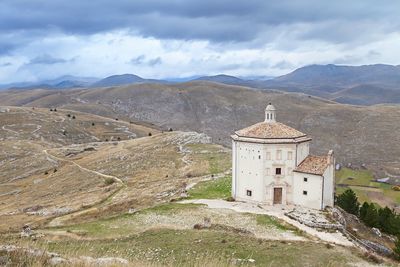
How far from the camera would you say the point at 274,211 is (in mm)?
41625

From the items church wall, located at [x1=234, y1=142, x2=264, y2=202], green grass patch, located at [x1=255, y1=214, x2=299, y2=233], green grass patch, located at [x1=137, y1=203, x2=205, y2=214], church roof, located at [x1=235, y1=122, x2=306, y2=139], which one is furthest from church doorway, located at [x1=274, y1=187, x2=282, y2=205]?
green grass patch, located at [x1=137, y1=203, x2=205, y2=214]

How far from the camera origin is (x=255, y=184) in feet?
147

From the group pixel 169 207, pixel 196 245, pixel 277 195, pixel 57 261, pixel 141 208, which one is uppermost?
pixel 57 261

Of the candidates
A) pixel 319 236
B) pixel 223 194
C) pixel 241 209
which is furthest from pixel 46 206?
pixel 319 236

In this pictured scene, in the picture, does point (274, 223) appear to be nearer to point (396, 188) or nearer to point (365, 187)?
point (365, 187)

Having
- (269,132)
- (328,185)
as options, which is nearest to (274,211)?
(328,185)

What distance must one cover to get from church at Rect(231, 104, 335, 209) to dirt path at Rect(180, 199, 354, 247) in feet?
6.13

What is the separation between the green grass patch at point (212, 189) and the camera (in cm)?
4769

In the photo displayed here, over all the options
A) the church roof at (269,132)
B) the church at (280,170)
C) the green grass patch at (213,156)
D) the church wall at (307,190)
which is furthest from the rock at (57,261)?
the green grass patch at (213,156)

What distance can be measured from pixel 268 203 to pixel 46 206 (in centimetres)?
3012

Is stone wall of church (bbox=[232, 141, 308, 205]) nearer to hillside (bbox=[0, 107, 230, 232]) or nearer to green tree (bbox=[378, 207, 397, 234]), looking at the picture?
hillside (bbox=[0, 107, 230, 232])

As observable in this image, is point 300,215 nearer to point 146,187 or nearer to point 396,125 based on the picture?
point 146,187

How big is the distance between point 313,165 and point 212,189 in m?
12.9

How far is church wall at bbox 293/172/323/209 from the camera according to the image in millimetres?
42250
